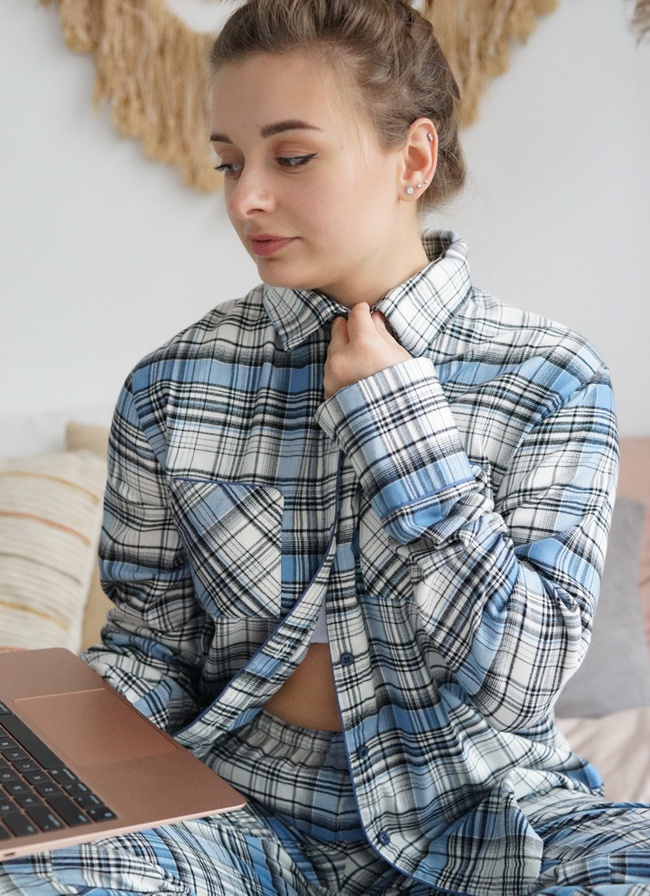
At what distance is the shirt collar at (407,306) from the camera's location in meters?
1.14

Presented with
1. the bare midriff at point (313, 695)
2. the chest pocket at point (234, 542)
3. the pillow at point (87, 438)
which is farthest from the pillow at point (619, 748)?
the pillow at point (87, 438)

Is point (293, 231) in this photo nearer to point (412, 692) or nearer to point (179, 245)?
point (412, 692)

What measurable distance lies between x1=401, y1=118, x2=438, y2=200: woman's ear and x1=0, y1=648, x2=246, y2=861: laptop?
0.63m

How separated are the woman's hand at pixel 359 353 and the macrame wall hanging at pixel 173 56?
0.99 m

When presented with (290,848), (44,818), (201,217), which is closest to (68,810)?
(44,818)

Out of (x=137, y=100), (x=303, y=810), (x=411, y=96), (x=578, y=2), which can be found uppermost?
(x=578, y=2)

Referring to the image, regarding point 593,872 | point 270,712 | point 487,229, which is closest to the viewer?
point 593,872

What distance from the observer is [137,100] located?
199 cm

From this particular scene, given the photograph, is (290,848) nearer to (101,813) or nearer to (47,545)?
(101,813)

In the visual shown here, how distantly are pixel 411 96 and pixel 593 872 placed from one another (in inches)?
31.2

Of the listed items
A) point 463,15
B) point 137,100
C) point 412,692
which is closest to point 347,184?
point 412,692

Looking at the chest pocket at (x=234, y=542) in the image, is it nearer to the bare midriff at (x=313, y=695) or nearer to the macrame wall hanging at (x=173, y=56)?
the bare midriff at (x=313, y=695)

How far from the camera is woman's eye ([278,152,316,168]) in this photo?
3.46 feet

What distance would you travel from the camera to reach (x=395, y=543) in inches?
42.8
